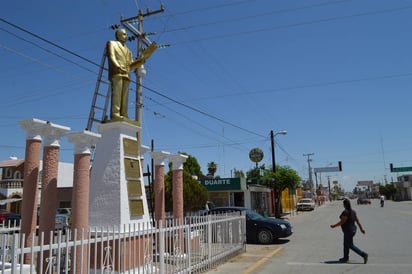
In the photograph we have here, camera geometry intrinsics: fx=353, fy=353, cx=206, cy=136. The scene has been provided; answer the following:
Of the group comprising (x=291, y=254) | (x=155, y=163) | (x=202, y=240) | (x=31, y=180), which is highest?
(x=155, y=163)

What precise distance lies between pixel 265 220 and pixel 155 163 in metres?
5.61

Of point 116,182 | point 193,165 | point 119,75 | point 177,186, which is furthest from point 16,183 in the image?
point 116,182

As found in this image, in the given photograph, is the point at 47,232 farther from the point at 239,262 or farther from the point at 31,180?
the point at 239,262

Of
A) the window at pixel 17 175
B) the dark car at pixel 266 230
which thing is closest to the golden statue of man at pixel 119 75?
the dark car at pixel 266 230

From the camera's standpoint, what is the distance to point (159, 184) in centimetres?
1150

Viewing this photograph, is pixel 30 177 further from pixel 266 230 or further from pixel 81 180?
pixel 266 230

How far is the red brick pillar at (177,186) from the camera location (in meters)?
11.5

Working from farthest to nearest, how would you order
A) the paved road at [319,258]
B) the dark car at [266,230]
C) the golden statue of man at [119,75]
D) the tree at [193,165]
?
the tree at [193,165]
the dark car at [266,230]
the golden statue of man at [119,75]
the paved road at [319,258]

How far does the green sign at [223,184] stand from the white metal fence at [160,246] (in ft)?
57.7

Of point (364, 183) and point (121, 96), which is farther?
point (364, 183)

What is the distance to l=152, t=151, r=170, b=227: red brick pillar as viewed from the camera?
11.3 metres

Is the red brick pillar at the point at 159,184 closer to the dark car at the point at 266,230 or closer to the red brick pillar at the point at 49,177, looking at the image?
the dark car at the point at 266,230

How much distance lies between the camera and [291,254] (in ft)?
36.5

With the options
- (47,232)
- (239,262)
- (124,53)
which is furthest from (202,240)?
(124,53)
